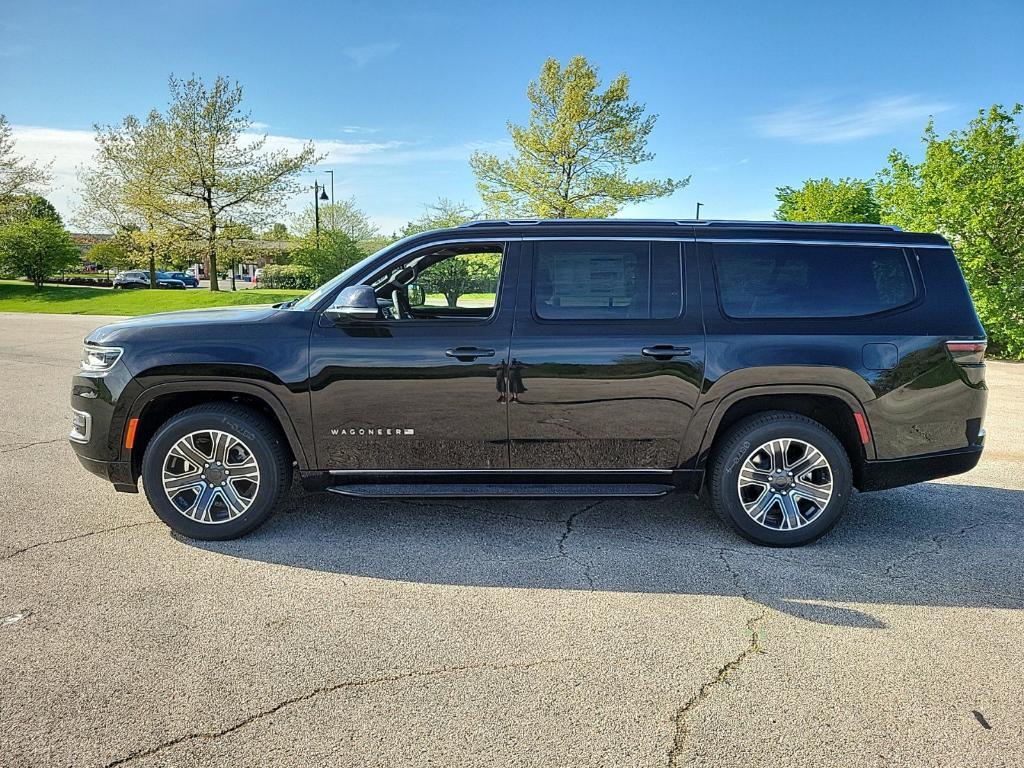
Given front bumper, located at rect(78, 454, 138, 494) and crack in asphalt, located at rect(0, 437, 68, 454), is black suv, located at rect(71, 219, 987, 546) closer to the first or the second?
front bumper, located at rect(78, 454, 138, 494)

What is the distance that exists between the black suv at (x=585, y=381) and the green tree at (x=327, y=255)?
107ft

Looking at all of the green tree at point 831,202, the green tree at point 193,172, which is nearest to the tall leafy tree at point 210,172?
the green tree at point 193,172

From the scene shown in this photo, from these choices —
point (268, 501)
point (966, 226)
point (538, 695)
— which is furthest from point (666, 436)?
point (966, 226)

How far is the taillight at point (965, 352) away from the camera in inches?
177

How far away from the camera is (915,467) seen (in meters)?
4.58

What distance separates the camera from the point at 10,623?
3.44 meters

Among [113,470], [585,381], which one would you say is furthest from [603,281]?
[113,470]

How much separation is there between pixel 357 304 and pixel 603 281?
1.46m

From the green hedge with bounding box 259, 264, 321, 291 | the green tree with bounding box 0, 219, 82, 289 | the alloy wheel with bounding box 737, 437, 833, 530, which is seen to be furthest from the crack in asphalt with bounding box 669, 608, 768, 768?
the green tree with bounding box 0, 219, 82, 289

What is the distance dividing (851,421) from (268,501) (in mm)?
3529

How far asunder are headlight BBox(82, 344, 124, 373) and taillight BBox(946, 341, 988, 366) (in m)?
4.92

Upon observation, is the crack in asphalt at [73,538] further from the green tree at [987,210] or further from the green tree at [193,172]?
the green tree at [193,172]

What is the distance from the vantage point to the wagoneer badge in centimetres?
444

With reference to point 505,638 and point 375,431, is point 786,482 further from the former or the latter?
point 375,431
